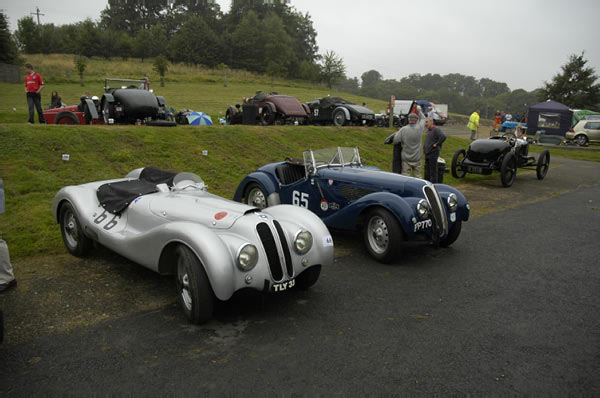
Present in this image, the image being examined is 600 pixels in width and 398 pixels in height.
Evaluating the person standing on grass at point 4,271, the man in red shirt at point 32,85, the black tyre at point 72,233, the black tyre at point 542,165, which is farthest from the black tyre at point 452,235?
the man in red shirt at point 32,85

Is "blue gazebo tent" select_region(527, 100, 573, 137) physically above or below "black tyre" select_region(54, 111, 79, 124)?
above

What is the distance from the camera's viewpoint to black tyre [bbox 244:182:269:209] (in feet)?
23.5

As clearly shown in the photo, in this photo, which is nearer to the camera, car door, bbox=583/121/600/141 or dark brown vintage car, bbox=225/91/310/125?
dark brown vintage car, bbox=225/91/310/125

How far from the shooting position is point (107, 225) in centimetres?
456

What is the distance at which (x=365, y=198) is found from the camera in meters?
5.56

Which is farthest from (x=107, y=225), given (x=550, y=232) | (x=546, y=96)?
(x=546, y=96)

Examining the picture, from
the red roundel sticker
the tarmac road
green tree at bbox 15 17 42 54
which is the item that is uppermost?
green tree at bbox 15 17 42 54

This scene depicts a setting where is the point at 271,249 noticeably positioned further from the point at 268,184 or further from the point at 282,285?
the point at 268,184

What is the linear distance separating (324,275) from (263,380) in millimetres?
2136

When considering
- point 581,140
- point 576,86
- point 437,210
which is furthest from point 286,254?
point 576,86

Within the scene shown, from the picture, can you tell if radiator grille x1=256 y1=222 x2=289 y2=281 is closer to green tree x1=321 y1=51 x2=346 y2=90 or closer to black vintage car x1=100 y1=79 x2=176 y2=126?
black vintage car x1=100 y1=79 x2=176 y2=126

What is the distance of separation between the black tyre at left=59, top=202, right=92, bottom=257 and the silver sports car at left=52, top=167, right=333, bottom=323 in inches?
0.8

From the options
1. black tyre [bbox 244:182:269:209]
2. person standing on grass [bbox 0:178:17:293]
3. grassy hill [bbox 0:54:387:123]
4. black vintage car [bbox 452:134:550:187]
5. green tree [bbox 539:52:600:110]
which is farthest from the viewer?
green tree [bbox 539:52:600:110]

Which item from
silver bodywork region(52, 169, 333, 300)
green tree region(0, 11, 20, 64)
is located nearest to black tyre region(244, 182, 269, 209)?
silver bodywork region(52, 169, 333, 300)
